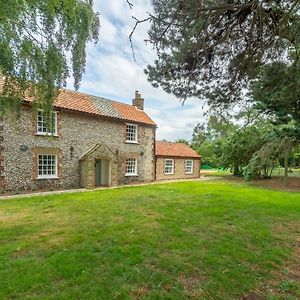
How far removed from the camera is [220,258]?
5.76m

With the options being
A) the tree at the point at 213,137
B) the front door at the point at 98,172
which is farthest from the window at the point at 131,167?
the tree at the point at 213,137

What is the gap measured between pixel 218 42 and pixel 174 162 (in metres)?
23.1

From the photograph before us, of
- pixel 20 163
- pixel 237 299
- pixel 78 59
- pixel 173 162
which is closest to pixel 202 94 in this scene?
pixel 78 59

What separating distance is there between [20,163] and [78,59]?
39.8 ft

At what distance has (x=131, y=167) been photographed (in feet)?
77.8

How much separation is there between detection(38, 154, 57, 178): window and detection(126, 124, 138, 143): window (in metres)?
6.80

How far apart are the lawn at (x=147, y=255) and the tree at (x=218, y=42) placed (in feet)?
13.7

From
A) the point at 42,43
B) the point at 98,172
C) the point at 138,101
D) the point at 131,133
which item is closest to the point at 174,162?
the point at 138,101

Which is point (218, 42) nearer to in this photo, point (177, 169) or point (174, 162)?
point (174, 162)

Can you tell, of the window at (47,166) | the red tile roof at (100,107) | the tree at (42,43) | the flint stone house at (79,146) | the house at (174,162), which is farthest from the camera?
the house at (174,162)

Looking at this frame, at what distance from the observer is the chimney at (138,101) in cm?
2681

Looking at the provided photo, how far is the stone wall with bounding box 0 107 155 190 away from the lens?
629 inches

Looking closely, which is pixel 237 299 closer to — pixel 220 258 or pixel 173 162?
pixel 220 258

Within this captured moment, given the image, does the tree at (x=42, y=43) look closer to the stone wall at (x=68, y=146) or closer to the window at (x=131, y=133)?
the stone wall at (x=68, y=146)
